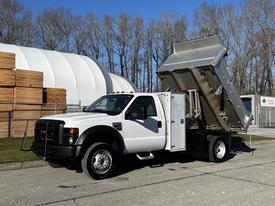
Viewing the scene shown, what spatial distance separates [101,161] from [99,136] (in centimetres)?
60

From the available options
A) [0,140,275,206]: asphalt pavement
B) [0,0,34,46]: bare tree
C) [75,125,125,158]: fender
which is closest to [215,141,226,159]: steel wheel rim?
[0,140,275,206]: asphalt pavement

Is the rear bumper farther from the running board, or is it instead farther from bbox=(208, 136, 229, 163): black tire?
bbox=(208, 136, 229, 163): black tire

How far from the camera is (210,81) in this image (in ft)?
40.5

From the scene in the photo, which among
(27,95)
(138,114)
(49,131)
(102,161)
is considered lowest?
(102,161)

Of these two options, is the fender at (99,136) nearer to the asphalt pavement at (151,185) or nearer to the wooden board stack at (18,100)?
the asphalt pavement at (151,185)

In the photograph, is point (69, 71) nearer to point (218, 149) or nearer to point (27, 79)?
point (27, 79)

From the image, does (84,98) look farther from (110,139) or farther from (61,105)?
(110,139)

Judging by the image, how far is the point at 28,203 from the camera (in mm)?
7258

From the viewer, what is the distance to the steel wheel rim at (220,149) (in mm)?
12602

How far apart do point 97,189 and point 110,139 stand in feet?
5.78

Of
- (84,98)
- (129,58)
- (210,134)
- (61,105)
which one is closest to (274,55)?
(129,58)

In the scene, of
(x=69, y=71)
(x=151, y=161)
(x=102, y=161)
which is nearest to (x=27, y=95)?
(x=69, y=71)

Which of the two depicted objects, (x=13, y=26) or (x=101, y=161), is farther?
(x=13, y=26)

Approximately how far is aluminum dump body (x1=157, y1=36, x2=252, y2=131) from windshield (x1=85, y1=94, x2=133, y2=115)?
9.18 feet
